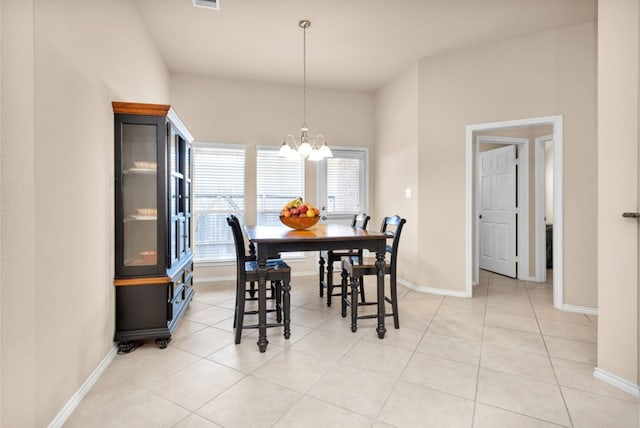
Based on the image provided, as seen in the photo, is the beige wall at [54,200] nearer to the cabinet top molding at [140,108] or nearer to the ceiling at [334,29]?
the cabinet top molding at [140,108]

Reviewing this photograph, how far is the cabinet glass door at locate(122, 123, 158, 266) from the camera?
246 cm

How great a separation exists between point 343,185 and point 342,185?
17mm

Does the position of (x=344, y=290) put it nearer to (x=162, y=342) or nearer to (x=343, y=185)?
(x=162, y=342)

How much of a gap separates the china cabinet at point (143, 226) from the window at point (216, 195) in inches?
75.7

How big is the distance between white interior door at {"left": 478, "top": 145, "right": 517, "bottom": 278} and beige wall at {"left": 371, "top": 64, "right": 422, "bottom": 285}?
149cm

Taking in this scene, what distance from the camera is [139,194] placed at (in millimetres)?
2512

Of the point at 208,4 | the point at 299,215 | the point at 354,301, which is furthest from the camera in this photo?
the point at 299,215

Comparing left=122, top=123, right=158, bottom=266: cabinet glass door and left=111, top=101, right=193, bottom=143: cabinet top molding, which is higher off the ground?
left=111, top=101, right=193, bottom=143: cabinet top molding

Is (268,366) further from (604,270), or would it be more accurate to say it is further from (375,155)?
(375,155)

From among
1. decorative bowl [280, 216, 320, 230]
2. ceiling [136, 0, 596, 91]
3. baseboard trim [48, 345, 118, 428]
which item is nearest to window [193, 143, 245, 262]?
ceiling [136, 0, 596, 91]

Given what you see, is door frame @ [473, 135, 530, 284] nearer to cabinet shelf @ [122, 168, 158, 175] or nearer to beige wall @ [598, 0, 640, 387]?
beige wall @ [598, 0, 640, 387]

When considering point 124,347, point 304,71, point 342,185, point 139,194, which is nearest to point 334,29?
point 304,71

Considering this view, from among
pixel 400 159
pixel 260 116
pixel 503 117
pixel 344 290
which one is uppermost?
pixel 260 116

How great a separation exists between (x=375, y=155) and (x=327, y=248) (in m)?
2.95
